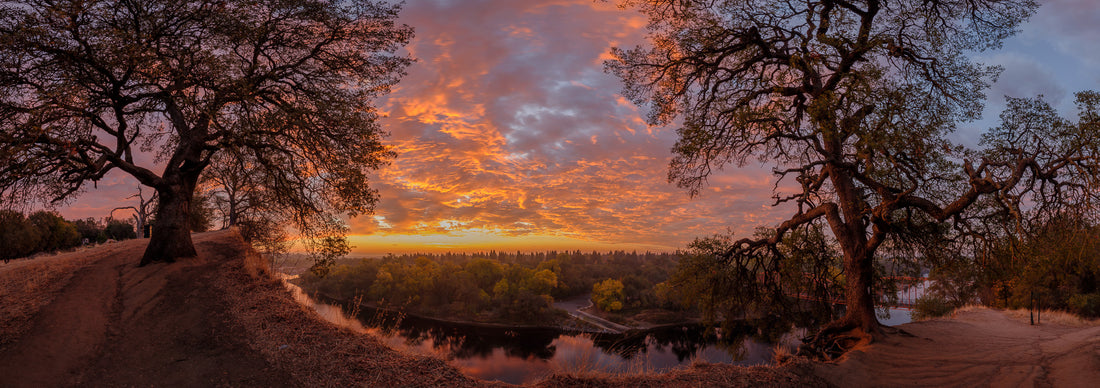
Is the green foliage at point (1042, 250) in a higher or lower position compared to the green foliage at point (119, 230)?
higher

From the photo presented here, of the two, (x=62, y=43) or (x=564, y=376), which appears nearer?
(x=564, y=376)

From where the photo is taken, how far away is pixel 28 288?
9.48 meters

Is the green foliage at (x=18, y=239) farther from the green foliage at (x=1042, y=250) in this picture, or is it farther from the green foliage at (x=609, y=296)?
the green foliage at (x=609, y=296)

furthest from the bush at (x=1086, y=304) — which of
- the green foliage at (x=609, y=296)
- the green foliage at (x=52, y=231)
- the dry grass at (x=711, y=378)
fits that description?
the green foliage at (x=52, y=231)

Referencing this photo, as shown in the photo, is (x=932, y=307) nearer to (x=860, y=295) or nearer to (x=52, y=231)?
(x=860, y=295)

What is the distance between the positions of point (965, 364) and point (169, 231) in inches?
781

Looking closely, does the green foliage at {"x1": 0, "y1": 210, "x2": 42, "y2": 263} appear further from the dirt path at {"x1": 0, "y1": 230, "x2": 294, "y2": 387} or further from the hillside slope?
the hillside slope

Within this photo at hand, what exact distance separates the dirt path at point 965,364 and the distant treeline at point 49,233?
144ft

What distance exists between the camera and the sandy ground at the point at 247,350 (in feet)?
21.5

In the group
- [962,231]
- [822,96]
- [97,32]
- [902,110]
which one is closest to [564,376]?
[822,96]

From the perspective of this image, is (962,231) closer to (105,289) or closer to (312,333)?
(312,333)

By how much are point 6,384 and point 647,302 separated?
8007cm

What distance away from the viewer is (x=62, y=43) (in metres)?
9.49

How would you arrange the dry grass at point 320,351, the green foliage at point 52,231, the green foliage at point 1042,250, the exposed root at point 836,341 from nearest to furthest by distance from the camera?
the dry grass at point 320,351, the green foliage at point 1042,250, the exposed root at point 836,341, the green foliage at point 52,231
